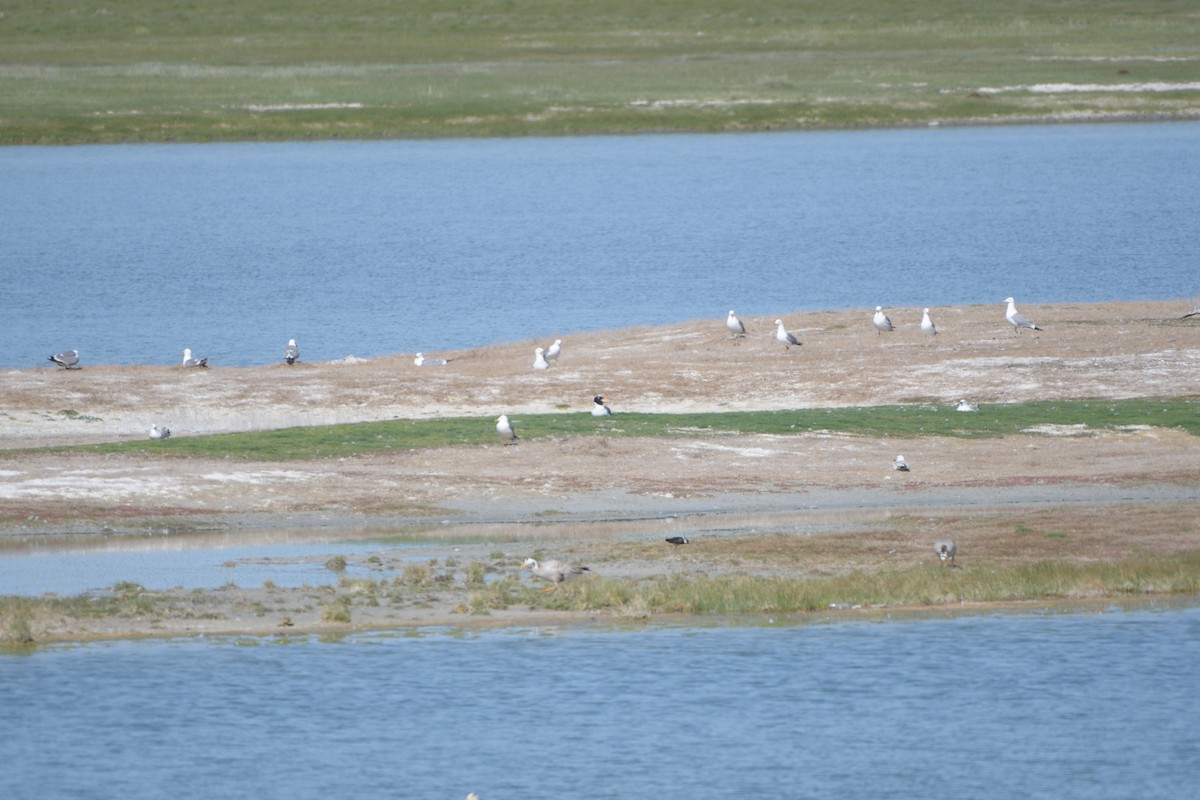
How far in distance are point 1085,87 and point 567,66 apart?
35.6 meters

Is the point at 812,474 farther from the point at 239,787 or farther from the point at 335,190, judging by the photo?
the point at 335,190

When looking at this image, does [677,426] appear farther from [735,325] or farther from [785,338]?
[735,325]

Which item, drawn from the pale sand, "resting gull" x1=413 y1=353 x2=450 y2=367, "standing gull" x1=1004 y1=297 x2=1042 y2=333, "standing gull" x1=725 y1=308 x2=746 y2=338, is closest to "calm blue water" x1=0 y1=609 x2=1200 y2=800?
the pale sand

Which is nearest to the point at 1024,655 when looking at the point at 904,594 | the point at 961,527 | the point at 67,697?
the point at 904,594

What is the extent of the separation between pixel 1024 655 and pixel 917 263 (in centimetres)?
4092

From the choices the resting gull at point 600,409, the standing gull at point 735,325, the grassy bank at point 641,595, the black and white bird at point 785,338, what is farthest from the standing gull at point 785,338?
the grassy bank at point 641,595

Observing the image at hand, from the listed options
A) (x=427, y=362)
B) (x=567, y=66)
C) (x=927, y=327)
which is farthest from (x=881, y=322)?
(x=567, y=66)

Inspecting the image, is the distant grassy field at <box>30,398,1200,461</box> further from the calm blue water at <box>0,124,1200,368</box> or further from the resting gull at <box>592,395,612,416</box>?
the calm blue water at <box>0,124,1200,368</box>

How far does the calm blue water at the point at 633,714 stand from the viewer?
19.9 m

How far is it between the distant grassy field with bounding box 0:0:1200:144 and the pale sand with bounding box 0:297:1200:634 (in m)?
64.4

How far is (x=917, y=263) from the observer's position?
63.4 meters

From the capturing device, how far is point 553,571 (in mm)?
25531

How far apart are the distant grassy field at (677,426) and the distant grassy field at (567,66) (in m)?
71.7

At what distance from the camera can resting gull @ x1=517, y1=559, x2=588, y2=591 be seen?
83.8 ft
